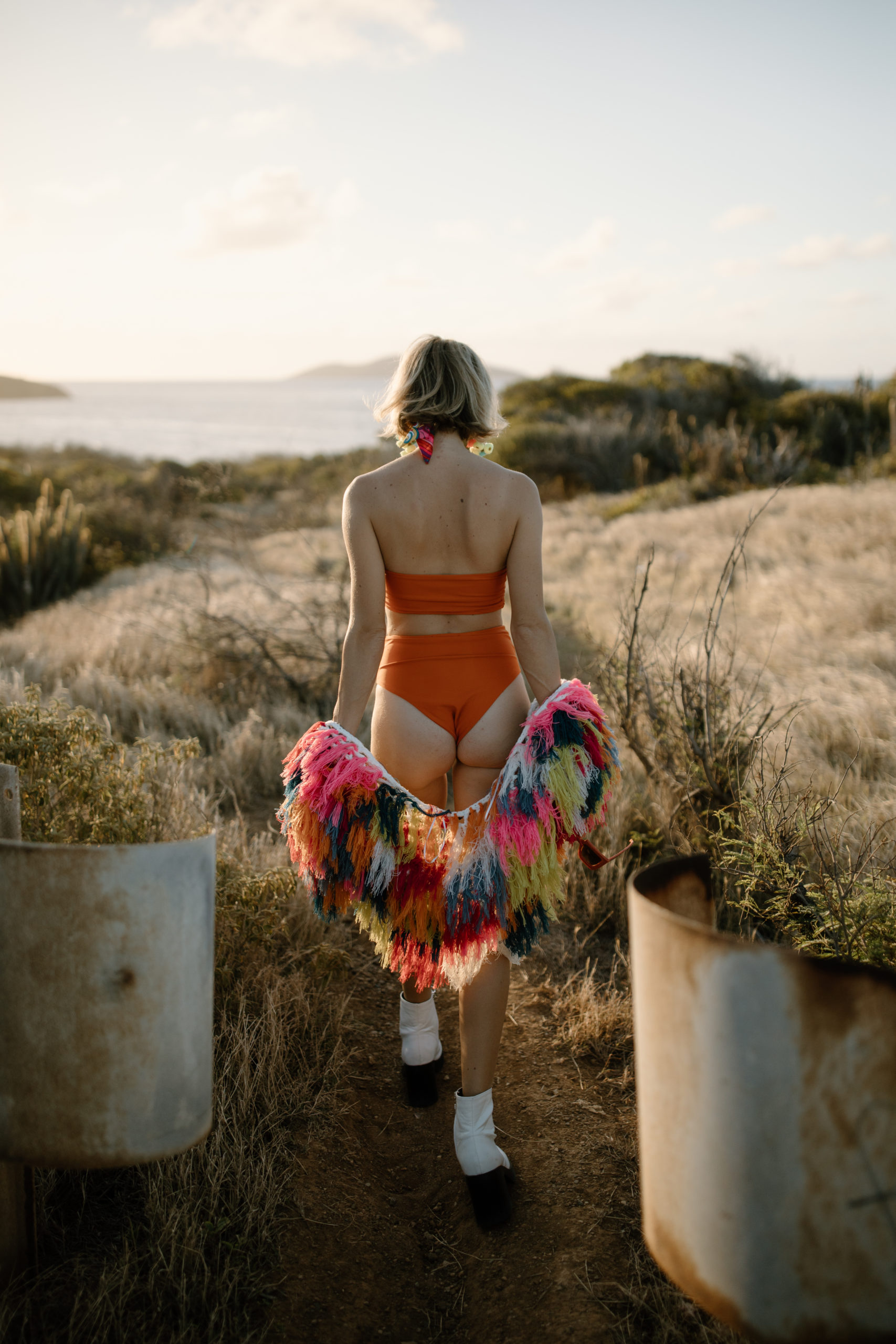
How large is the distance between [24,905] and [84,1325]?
1037mm

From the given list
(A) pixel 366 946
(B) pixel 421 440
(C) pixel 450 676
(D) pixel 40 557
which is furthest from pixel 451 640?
(D) pixel 40 557

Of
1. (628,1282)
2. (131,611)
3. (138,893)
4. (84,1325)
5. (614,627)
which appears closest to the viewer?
(138,893)

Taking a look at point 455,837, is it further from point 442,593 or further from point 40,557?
point 40,557

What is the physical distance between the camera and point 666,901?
A: 169cm

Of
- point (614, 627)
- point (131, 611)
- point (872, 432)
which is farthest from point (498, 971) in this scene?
point (872, 432)

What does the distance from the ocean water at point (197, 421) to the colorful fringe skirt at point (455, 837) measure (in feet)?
3.98

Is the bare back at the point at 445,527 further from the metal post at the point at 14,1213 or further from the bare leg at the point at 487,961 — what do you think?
the metal post at the point at 14,1213

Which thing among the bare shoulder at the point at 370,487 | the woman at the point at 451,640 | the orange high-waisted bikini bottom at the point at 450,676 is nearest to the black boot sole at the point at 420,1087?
the woman at the point at 451,640

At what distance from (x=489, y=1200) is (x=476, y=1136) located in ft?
0.57

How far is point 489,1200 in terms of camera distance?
2.43 metres

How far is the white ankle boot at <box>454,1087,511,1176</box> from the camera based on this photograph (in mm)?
2436

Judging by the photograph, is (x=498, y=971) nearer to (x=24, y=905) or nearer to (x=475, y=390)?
(x=24, y=905)

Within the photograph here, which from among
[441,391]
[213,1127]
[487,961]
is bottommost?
[213,1127]

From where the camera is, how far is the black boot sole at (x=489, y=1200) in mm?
2422
